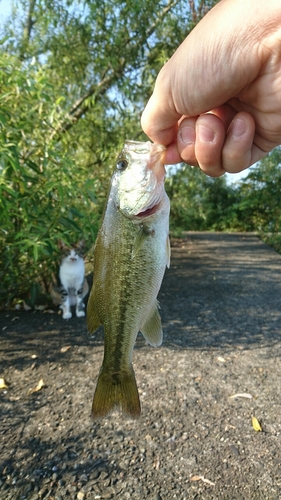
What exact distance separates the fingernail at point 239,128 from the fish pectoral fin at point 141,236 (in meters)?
0.58

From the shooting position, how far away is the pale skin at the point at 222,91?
145 centimetres

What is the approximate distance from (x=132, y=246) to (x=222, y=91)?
737 millimetres

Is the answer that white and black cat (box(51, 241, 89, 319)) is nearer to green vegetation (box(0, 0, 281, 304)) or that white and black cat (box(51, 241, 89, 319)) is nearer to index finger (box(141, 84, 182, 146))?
green vegetation (box(0, 0, 281, 304))

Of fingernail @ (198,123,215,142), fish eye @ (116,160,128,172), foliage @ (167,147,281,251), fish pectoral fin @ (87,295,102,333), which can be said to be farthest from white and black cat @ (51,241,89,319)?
fingernail @ (198,123,215,142)

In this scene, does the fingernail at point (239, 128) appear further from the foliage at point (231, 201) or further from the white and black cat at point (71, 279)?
the foliage at point (231, 201)

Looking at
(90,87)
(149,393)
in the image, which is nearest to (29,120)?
(90,87)

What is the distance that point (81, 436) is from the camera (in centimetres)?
321

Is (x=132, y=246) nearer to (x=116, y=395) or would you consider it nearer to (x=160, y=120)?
(x=160, y=120)

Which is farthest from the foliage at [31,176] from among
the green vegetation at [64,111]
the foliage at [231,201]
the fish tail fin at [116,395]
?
the foliage at [231,201]

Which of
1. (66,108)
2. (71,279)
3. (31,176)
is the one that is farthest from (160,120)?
(66,108)

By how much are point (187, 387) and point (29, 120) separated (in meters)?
3.44

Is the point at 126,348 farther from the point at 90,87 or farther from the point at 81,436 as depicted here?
the point at 90,87

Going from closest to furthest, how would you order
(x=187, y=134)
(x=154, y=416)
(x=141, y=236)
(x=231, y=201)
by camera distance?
(x=141, y=236), (x=187, y=134), (x=154, y=416), (x=231, y=201)

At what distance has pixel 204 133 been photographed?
170 centimetres
